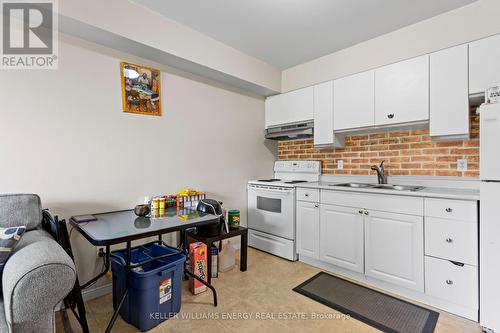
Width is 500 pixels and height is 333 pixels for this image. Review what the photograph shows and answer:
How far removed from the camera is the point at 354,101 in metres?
2.72

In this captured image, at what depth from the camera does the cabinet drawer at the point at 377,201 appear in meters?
2.08

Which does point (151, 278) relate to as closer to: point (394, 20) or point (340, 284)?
point (340, 284)

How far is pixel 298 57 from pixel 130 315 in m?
3.12

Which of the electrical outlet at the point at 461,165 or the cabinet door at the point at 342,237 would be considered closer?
the electrical outlet at the point at 461,165

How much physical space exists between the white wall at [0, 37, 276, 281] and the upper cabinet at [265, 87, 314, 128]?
31.9 inches

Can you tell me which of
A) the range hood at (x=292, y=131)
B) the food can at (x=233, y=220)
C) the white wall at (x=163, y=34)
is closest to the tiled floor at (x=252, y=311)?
the food can at (x=233, y=220)

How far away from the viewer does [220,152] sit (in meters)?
3.12

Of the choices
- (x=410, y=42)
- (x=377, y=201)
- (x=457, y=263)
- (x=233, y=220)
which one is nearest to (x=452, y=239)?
(x=457, y=263)

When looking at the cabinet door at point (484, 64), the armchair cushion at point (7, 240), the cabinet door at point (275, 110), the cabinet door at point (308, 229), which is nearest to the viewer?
the armchair cushion at point (7, 240)

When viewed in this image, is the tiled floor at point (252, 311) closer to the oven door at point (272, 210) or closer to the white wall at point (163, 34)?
the oven door at point (272, 210)

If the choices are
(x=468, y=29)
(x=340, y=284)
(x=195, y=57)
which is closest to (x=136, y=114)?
(x=195, y=57)

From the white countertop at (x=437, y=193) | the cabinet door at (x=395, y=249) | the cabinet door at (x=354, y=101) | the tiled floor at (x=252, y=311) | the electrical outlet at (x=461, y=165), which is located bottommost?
the tiled floor at (x=252, y=311)

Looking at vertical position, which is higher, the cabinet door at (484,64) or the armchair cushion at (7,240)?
the cabinet door at (484,64)

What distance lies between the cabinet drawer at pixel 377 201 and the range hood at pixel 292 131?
87 cm
